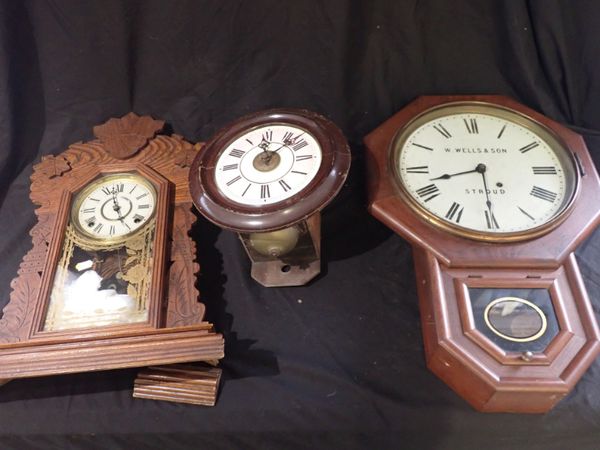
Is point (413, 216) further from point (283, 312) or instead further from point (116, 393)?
point (116, 393)

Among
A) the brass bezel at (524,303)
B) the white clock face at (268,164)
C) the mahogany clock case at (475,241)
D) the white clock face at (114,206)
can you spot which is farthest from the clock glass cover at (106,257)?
the brass bezel at (524,303)

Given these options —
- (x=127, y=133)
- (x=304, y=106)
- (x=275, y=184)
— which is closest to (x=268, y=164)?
(x=275, y=184)

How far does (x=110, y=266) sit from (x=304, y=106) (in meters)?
0.59

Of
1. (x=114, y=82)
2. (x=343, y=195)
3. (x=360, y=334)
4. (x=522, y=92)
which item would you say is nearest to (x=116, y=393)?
(x=360, y=334)

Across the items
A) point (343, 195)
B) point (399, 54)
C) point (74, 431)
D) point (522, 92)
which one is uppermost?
point (399, 54)

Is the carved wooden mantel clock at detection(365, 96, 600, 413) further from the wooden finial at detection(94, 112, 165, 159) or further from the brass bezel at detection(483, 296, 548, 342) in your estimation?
the wooden finial at detection(94, 112, 165, 159)

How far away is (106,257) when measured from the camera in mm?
1067

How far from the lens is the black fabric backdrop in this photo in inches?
36.9

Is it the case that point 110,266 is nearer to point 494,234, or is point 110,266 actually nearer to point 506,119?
point 494,234

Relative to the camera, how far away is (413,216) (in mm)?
988

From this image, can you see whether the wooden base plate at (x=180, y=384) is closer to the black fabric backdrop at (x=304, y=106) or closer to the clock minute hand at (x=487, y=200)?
the black fabric backdrop at (x=304, y=106)

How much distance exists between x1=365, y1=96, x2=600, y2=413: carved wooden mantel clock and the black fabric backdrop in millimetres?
107

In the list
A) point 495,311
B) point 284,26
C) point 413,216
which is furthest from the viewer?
point 284,26

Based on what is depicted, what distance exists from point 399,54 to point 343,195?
36cm
